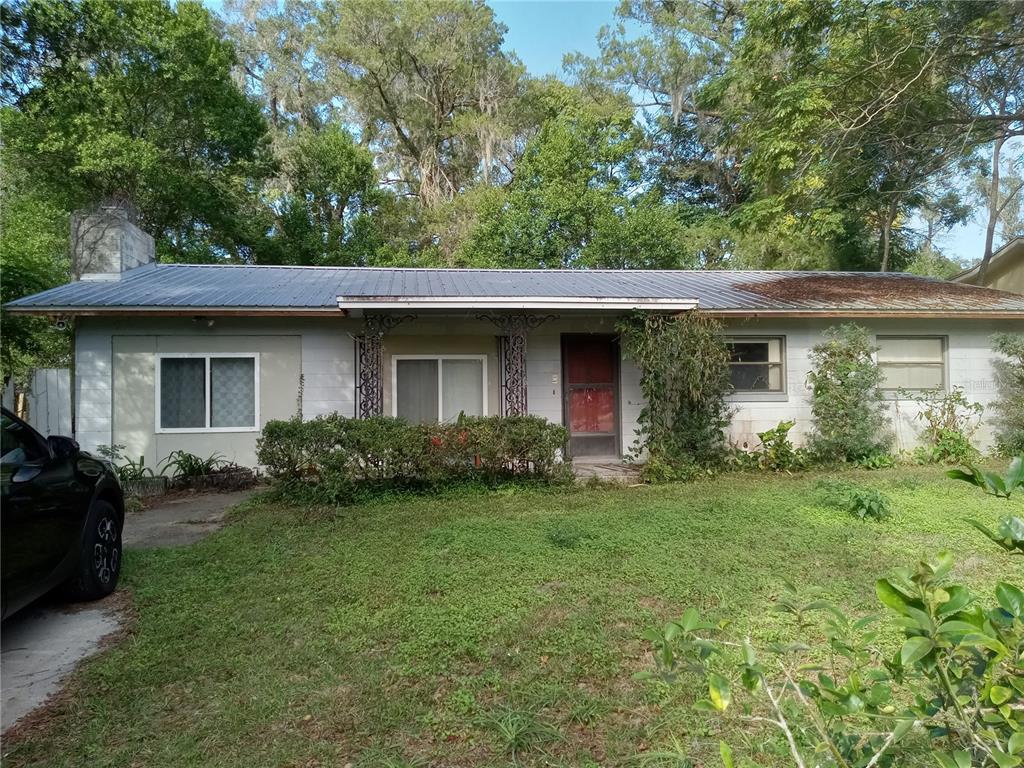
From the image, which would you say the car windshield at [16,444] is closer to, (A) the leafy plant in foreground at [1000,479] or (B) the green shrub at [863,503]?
(A) the leafy plant in foreground at [1000,479]

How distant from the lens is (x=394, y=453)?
7.25 metres

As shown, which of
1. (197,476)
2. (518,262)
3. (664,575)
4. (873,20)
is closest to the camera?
(664,575)

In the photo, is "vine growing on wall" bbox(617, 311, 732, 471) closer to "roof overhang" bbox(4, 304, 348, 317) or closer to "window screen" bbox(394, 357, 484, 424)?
"window screen" bbox(394, 357, 484, 424)

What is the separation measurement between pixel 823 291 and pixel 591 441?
212 inches

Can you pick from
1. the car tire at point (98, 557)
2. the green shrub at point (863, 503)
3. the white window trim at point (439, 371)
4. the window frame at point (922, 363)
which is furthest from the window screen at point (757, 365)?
the car tire at point (98, 557)

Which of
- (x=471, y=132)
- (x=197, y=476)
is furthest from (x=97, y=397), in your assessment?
(x=471, y=132)

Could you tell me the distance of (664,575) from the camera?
441 cm

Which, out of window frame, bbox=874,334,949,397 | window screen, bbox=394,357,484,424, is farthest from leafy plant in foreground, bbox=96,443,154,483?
window frame, bbox=874,334,949,397

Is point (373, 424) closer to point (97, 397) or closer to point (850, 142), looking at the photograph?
point (97, 397)

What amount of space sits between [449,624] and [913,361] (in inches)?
401

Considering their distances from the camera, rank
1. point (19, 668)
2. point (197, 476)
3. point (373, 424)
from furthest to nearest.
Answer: point (197, 476), point (373, 424), point (19, 668)

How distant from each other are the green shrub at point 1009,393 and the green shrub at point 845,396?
7.78 feet

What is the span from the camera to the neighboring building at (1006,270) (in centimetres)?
1600

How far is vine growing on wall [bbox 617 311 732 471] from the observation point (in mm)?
8391
